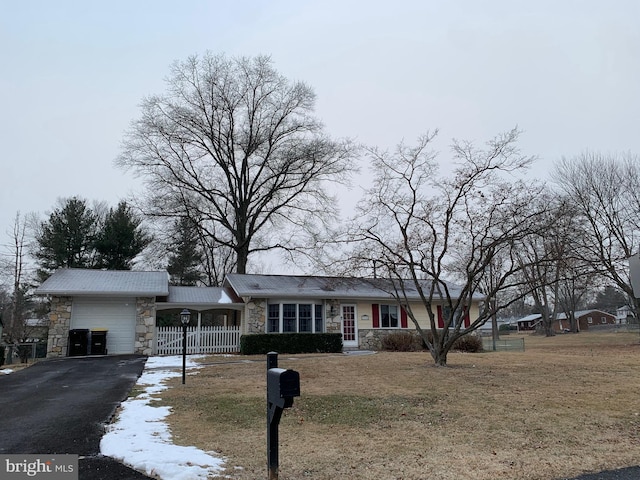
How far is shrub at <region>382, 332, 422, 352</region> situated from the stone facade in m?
5.69

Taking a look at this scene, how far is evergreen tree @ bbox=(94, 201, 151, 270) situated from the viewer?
28.8 metres

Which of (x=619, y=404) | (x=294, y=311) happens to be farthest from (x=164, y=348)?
(x=619, y=404)

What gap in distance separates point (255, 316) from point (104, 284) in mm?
6356

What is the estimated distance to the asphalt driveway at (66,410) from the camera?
15.4ft

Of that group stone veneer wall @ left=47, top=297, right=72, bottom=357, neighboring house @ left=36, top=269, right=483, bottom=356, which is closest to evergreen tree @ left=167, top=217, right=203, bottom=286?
neighboring house @ left=36, top=269, right=483, bottom=356

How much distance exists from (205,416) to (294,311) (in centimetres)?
1392

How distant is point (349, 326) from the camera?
Result: 21578mm

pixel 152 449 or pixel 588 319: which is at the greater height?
pixel 588 319

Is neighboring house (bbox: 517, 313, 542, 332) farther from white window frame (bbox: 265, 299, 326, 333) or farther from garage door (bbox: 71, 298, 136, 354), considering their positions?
garage door (bbox: 71, 298, 136, 354)

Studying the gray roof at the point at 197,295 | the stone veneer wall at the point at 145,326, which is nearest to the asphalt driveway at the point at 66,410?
the stone veneer wall at the point at 145,326

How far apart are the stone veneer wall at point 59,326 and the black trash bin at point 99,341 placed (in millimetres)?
925

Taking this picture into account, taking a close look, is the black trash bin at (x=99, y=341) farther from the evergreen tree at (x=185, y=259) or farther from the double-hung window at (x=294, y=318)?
the evergreen tree at (x=185, y=259)

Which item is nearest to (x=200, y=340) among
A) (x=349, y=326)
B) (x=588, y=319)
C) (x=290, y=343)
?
(x=290, y=343)

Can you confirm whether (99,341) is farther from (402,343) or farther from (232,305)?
(402,343)
